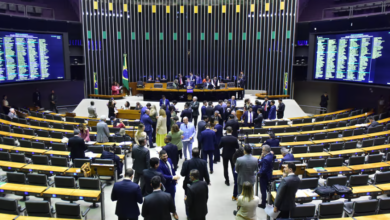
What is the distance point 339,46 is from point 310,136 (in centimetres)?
680

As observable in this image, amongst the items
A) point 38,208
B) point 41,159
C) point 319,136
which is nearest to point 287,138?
point 319,136

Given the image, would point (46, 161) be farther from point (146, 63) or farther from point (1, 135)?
point (146, 63)

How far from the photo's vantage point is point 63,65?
54.0 feet

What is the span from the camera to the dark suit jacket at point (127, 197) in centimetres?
433

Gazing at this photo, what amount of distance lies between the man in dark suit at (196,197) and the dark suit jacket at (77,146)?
3545 mm

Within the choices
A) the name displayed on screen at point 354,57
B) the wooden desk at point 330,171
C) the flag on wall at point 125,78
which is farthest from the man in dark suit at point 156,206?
the flag on wall at point 125,78

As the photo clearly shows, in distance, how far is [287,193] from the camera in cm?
458

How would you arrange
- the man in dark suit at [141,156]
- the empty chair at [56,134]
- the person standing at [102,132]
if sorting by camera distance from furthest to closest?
the empty chair at [56,134] < the person standing at [102,132] < the man in dark suit at [141,156]

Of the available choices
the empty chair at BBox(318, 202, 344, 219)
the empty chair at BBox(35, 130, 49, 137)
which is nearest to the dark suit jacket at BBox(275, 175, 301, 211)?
the empty chair at BBox(318, 202, 344, 219)

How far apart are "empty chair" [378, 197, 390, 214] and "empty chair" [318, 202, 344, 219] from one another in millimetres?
647

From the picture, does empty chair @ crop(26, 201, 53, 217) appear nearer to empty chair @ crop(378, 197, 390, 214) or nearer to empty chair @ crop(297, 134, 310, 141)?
empty chair @ crop(378, 197, 390, 214)

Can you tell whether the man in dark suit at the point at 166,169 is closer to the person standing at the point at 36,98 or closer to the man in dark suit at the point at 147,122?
the man in dark suit at the point at 147,122

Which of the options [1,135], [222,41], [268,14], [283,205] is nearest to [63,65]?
[1,135]

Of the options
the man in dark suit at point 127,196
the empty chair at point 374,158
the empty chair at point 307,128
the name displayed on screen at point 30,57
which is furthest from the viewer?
the name displayed on screen at point 30,57
